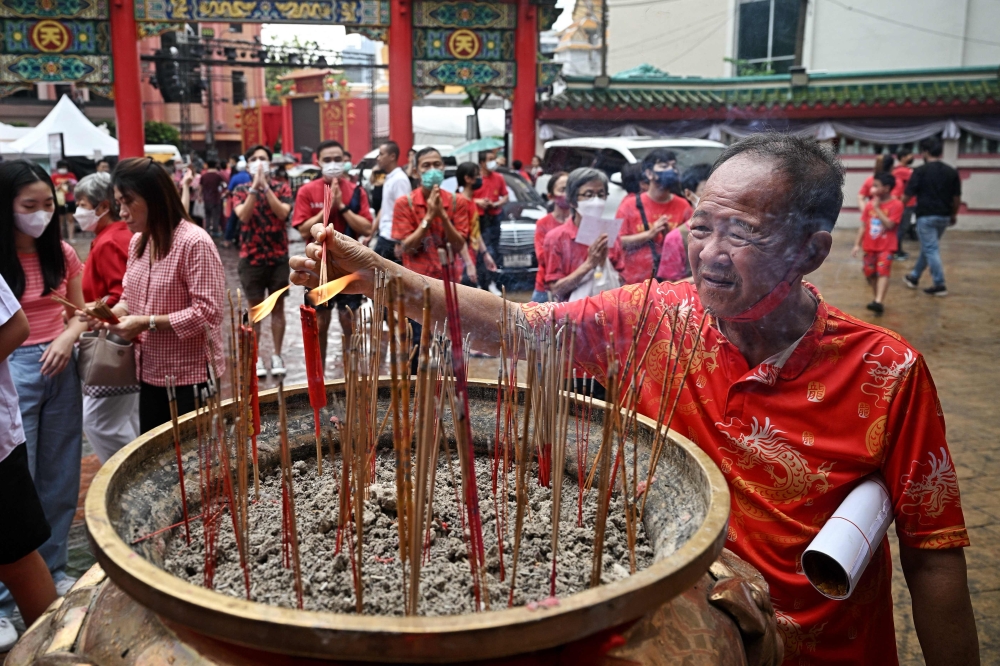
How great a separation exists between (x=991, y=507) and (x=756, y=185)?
2573 millimetres

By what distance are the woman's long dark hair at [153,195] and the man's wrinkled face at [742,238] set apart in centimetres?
198

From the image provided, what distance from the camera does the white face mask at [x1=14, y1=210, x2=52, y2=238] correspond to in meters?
2.48

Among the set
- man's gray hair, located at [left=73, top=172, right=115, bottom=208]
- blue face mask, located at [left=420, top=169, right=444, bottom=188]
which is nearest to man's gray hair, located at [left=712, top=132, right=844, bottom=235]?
man's gray hair, located at [left=73, top=172, right=115, bottom=208]

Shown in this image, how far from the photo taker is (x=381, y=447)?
1.59 metres

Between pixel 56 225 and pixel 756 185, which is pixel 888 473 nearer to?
pixel 756 185

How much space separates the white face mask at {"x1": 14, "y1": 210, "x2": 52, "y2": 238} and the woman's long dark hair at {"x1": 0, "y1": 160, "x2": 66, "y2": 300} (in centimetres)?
2

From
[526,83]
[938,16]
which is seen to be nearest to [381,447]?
[526,83]

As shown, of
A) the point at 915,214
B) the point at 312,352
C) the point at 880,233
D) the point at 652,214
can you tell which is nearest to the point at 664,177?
the point at 652,214

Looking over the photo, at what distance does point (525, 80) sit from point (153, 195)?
7.58 m

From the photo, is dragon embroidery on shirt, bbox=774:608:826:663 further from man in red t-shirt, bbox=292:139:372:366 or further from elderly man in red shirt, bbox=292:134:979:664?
man in red t-shirt, bbox=292:139:372:366

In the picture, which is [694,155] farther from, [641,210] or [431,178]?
[641,210]

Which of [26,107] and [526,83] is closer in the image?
[526,83]

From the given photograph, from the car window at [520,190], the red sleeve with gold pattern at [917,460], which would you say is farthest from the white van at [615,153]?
the red sleeve with gold pattern at [917,460]

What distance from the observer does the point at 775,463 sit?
1271 millimetres
